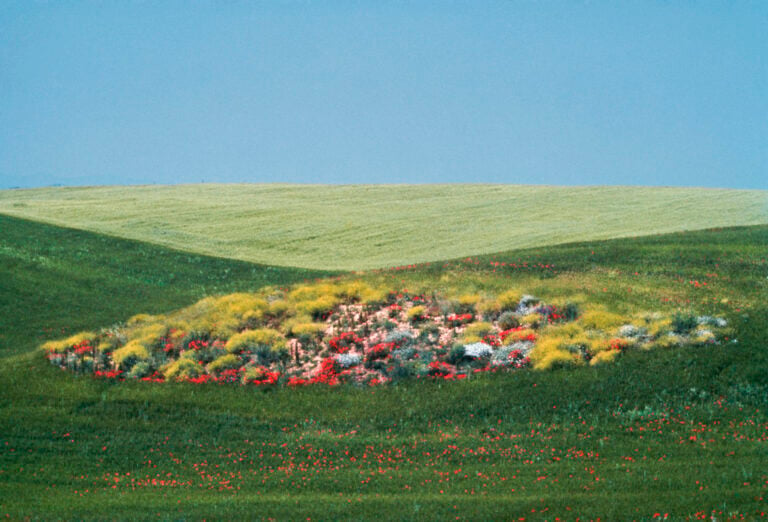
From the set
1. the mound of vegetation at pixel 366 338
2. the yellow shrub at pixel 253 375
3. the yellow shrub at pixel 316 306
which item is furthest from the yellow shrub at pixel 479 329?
the yellow shrub at pixel 253 375

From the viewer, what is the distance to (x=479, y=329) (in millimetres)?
25172

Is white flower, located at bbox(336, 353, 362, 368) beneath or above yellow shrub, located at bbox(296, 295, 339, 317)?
beneath

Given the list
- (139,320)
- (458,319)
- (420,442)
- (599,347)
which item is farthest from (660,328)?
(139,320)

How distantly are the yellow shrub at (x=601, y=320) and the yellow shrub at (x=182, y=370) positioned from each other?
43.2ft

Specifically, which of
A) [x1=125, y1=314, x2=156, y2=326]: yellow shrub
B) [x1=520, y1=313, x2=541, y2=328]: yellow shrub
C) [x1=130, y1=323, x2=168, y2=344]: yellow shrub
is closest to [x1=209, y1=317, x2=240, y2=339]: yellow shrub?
[x1=130, y1=323, x2=168, y2=344]: yellow shrub

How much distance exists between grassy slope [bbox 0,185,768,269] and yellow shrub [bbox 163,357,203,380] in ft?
69.3

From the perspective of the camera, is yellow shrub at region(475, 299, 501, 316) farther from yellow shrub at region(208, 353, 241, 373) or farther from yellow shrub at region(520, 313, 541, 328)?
yellow shrub at region(208, 353, 241, 373)

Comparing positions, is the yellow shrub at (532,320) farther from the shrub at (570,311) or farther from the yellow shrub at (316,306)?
the yellow shrub at (316,306)

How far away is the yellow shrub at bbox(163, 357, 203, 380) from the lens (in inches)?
945

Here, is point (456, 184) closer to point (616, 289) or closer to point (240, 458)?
point (616, 289)

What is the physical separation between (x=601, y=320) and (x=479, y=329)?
4096 millimetres

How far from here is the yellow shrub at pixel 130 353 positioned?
25.5m

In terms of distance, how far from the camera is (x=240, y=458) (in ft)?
57.3

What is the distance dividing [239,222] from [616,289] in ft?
121
